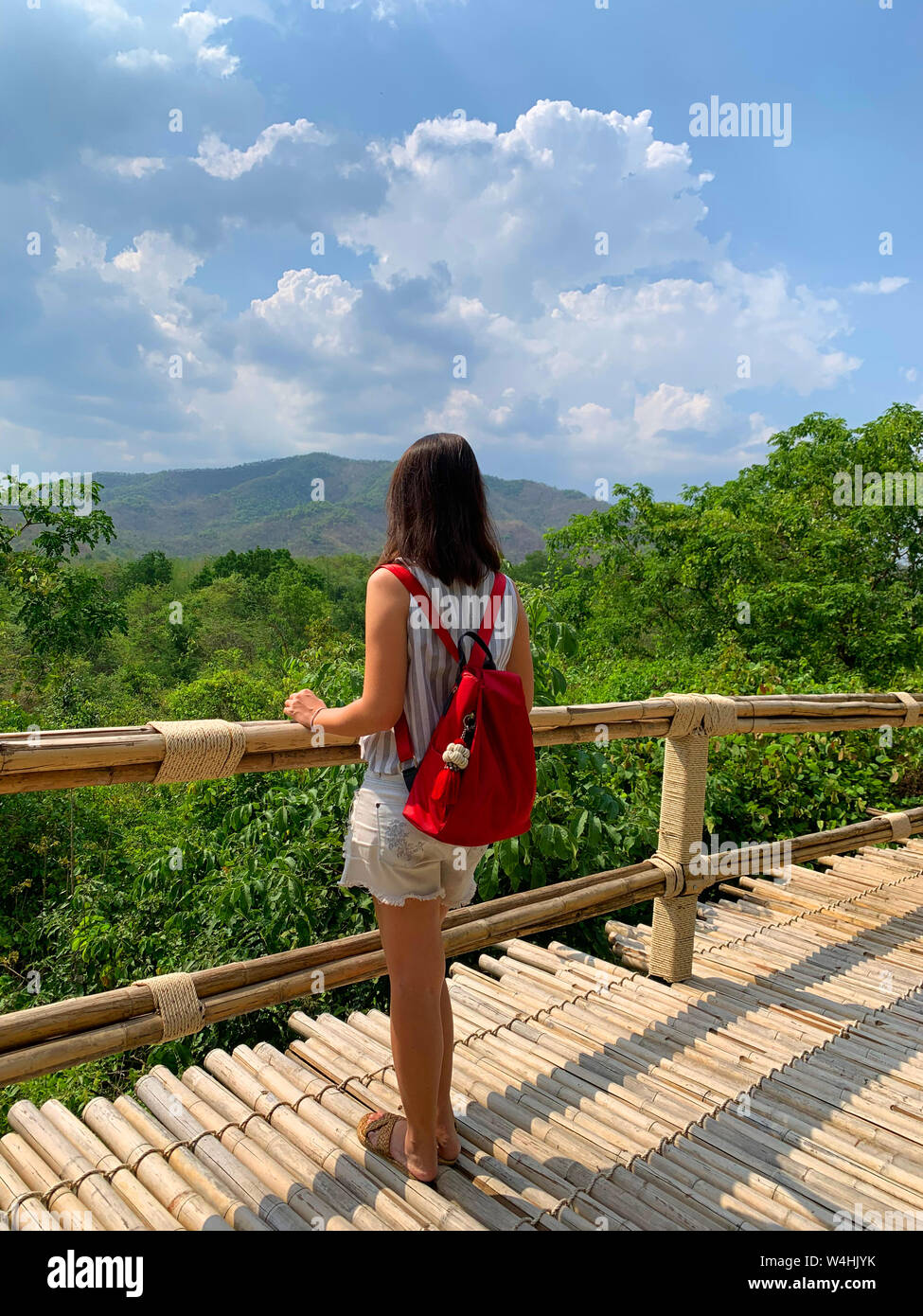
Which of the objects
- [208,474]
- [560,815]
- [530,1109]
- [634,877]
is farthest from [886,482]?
[208,474]

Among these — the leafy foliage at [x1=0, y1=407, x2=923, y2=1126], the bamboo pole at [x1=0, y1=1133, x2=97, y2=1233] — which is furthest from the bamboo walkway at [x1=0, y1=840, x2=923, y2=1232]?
the leafy foliage at [x1=0, y1=407, x2=923, y2=1126]

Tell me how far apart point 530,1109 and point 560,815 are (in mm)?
2087

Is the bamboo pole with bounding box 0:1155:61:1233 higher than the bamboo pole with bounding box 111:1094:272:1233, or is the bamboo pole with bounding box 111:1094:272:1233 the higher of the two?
the bamboo pole with bounding box 0:1155:61:1233

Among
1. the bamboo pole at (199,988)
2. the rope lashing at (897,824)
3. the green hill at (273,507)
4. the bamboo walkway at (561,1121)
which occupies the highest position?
the green hill at (273,507)

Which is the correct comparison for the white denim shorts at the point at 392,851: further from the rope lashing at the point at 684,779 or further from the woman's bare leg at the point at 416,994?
the rope lashing at the point at 684,779

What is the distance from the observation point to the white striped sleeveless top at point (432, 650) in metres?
1.49

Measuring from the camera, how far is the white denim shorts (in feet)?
4.92

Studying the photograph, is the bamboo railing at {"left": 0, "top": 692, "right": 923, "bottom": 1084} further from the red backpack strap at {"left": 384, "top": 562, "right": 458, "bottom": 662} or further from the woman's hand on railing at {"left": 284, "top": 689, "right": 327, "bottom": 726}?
the red backpack strap at {"left": 384, "top": 562, "right": 458, "bottom": 662}

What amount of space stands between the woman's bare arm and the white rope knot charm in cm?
13

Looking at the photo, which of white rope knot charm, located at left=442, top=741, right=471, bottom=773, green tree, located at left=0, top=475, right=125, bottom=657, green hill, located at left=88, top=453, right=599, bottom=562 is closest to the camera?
white rope knot charm, located at left=442, top=741, right=471, bottom=773

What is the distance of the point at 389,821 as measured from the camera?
1507 millimetres

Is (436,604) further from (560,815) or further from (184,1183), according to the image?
(560,815)

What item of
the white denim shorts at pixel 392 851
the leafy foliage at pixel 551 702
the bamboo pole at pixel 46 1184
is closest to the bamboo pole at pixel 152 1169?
the bamboo pole at pixel 46 1184

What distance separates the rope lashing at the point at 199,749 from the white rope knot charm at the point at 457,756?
471 mm
